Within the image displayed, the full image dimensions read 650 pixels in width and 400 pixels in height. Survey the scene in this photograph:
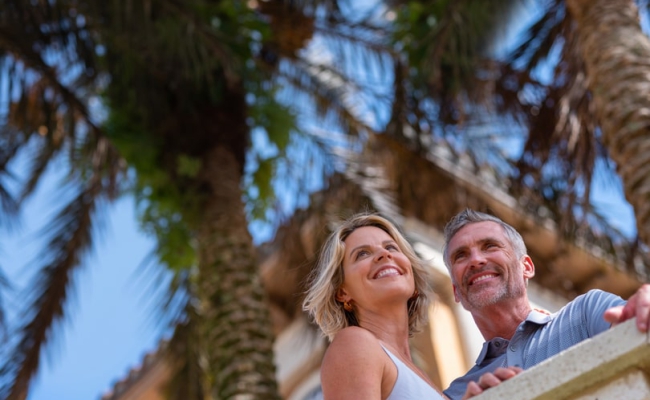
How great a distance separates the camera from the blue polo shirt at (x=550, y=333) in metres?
3.45

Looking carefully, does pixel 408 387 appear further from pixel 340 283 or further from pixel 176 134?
pixel 176 134

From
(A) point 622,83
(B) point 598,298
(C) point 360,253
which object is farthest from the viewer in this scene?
(A) point 622,83

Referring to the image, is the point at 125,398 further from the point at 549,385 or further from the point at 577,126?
the point at 549,385

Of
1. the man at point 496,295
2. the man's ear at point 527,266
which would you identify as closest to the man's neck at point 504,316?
the man at point 496,295

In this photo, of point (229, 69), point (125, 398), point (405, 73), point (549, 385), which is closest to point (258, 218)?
point (229, 69)

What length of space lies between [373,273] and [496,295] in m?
0.61

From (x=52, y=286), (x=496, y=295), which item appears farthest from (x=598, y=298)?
(x=52, y=286)

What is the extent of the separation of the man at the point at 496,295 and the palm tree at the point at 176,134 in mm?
4221

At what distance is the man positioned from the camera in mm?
3689

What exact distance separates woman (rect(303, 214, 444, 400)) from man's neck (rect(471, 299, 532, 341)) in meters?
0.30

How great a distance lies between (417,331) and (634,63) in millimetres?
3758

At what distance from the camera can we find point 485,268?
3.99 m

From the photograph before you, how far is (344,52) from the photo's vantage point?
11898 millimetres

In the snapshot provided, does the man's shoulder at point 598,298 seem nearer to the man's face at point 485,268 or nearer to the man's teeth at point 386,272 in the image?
the man's face at point 485,268
